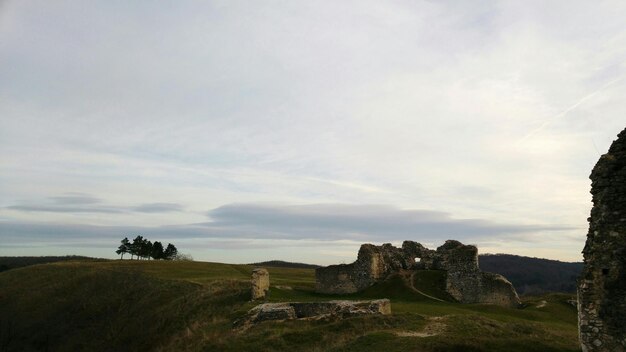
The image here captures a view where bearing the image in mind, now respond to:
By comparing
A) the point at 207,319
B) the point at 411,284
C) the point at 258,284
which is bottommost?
the point at 207,319

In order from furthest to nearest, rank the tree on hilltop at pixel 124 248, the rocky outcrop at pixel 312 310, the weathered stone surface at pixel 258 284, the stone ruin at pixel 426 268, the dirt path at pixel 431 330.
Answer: the tree on hilltop at pixel 124 248 < the stone ruin at pixel 426 268 < the weathered stone surface at pixel 258 284 < the rocky outcrop at pixel 312 310 < the dirt path at pixel 431 330

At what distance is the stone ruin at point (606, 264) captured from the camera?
13.1m

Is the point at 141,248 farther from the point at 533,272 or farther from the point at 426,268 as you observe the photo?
the point at 533,272

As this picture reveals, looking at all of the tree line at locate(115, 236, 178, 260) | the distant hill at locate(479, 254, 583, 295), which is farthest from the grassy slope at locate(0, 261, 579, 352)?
the distant hill at locate(479, 254, 583, 295)

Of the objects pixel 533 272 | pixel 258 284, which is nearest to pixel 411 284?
pixel 258 284

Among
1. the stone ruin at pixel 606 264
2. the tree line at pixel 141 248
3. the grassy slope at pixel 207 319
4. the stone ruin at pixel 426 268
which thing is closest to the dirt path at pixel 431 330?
the grassy slope at pixel 207 319

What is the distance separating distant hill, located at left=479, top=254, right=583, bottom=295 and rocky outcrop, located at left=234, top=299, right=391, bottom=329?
87.3 metres

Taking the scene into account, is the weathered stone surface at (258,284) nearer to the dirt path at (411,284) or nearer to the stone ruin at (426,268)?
the stone ruin at (426,268)

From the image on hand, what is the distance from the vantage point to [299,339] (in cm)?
1859

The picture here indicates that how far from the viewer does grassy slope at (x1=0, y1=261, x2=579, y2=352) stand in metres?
17.5

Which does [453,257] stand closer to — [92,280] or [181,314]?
[181,314]

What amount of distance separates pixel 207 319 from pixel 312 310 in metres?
6.90

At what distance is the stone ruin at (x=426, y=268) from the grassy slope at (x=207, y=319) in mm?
1434

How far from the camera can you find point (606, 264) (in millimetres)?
13500
